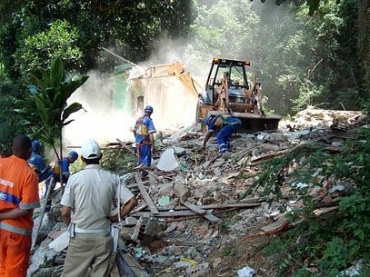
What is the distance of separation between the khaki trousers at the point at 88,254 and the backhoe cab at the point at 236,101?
9.10 meters

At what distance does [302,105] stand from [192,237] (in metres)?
18.0

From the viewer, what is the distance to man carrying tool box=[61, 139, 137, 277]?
13.1 feet

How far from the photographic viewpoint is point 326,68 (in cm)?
2409

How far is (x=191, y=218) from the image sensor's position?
7.01 m

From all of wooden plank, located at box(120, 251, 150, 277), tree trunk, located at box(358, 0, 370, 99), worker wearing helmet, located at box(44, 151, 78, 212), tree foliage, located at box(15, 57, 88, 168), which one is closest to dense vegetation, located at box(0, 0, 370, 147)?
worker wearing helmet, located at box(44, 151, 78, 212)

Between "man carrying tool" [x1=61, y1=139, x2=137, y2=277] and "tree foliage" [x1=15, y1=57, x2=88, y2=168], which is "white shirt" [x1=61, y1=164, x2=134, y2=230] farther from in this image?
"tree foliage" [x1=15, y1=57, x2=88, y2=168]

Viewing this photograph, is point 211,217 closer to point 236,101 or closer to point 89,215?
point 89,215

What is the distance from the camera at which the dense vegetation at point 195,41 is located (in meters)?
17.5

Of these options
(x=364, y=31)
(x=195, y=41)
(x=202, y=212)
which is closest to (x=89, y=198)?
(x=202, y=212)

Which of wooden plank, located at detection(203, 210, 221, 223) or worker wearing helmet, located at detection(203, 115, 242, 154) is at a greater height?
worker wearing helmet, located at detection(203, 115, 242, 154)

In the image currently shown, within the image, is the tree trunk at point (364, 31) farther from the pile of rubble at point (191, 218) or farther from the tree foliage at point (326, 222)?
the tree foliage at point (326, 222)

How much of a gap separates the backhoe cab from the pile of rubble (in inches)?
101

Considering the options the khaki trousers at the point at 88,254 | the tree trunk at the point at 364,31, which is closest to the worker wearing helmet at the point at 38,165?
the khaki trousers at the point at 88,254

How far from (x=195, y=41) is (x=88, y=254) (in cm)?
2251
